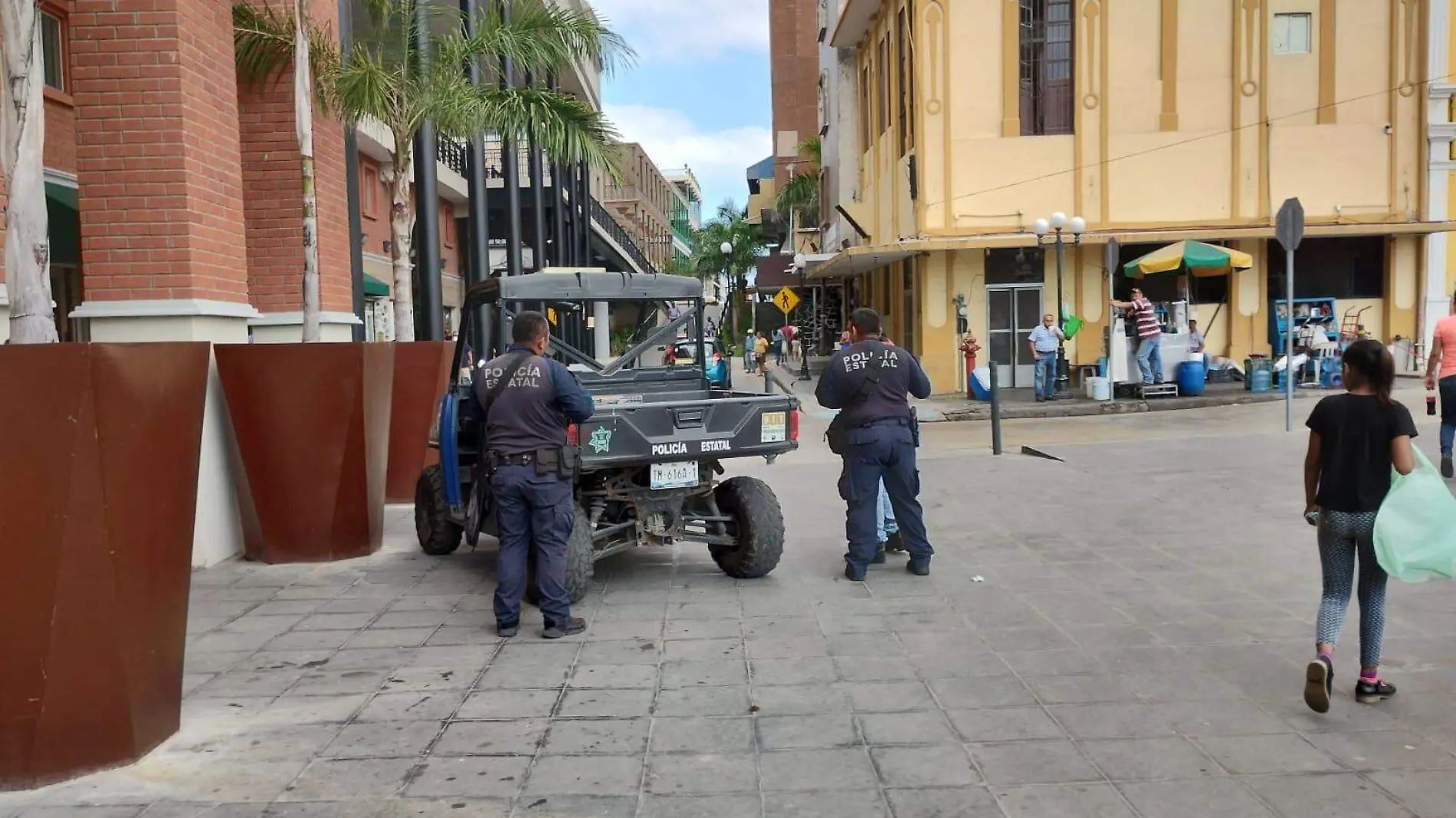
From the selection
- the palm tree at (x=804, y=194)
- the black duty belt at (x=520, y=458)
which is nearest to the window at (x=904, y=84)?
the black duty belt at (x=520, y=458)

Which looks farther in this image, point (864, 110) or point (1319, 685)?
point (864, 110)

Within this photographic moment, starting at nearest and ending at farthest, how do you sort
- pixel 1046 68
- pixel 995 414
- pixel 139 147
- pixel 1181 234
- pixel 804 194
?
pixel 139 147 < pixel 995 414 < pixel 1181 234 < pixel 1046 68 < pixel 804 194

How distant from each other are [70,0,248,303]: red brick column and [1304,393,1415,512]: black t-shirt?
23.6 ft

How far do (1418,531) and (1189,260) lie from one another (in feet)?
55.6

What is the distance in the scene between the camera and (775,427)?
7.49 m

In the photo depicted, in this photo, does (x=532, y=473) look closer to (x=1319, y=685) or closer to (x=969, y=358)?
(x=1319, y=685)

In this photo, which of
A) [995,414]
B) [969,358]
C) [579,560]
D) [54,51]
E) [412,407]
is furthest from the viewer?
[969,358]

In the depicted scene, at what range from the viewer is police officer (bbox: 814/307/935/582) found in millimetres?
7625

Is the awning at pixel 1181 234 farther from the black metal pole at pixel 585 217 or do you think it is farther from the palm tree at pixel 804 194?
the palm tree at pixel 804 194

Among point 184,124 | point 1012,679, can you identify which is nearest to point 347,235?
point 184,124

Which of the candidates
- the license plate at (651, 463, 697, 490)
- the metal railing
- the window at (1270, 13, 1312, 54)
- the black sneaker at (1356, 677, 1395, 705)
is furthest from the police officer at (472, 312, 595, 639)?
the metal railing

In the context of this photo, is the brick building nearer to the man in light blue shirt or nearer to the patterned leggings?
the patterned leggings

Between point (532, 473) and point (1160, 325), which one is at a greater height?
point (1160, 325)

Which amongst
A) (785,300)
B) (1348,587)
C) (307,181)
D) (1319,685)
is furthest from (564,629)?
(785,300)
